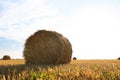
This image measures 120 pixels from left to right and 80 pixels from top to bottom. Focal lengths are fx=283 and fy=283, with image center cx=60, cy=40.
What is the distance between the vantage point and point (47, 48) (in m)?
14.2

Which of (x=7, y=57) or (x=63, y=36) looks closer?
(x=63, y=36)

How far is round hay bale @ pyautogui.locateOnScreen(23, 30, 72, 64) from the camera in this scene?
13.8 m

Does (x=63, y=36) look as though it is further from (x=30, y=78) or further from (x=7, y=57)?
(x=7, y=57)

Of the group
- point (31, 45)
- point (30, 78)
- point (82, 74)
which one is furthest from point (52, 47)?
point (30, 78)

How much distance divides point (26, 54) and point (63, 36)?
6.93 ft

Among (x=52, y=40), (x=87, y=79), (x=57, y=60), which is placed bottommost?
(x=87, y=79)

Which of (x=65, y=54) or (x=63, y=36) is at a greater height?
(x=63, y=36)

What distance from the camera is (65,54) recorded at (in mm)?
13867

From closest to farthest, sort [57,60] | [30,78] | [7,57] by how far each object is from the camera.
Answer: [30,78] < [57,60] < [7,57]

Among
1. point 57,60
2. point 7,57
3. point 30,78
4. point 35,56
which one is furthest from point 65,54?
point 7,57

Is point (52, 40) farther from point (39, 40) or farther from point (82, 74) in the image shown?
point (82, 74)

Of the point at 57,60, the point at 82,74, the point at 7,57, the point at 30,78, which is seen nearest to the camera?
the point at 30,78

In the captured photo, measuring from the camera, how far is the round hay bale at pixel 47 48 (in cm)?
1380

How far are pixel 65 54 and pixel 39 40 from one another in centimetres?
166
